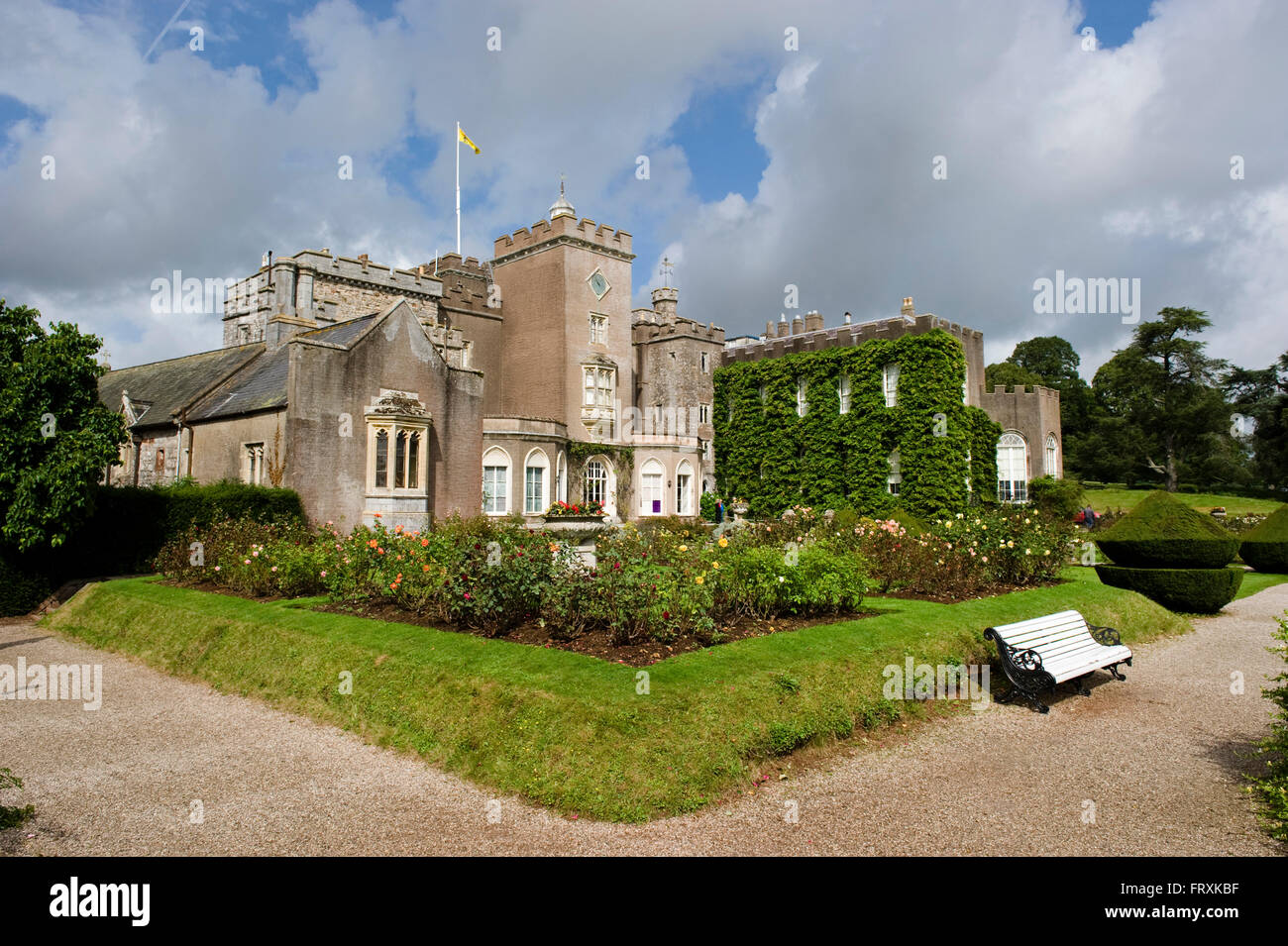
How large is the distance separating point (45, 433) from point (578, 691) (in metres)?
13.9

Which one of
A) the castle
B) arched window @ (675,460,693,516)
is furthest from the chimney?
arched window @ (675,460,693,516)

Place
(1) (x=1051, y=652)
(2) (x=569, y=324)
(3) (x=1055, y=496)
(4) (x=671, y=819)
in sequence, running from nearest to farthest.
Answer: (4) (x=671, y=819) < (1) (x=1051, y=652) < (3) (x=1055, y=496) < (2) (x=569, y=324)

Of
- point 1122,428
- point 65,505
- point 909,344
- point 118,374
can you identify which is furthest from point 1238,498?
point 118,374

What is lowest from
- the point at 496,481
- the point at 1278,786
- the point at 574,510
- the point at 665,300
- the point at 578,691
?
the point at 1278,786

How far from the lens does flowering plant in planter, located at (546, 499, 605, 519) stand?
28125 millimetres

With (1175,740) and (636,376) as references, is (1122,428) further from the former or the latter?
(1175,740)

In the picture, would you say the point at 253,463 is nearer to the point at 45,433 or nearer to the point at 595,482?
the point at 45,433

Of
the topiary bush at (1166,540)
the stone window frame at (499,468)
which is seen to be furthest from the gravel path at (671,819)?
the stone window frame at (499,468)

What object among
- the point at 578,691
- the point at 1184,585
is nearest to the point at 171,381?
the point at 578,691

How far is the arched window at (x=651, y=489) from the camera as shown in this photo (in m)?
34.7

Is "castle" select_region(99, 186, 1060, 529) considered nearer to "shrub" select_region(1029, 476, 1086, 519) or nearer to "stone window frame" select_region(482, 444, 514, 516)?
"stone window frame" select_region(482, 444, 514, 516)

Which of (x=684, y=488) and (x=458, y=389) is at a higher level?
(x=458, y=389)

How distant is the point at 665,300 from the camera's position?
44.8m

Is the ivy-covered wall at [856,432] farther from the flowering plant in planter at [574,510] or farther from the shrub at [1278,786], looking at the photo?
the shrub at [1278,786]
